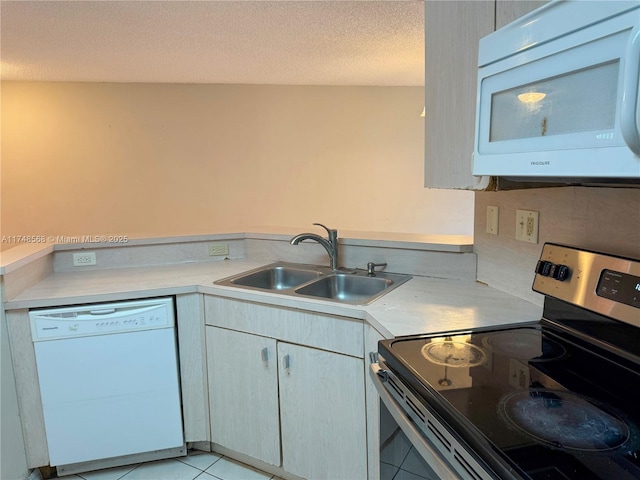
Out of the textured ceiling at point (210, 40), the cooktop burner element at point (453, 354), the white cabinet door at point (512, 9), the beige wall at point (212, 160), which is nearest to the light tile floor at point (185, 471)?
the cooktop burner element at point (453, 354)

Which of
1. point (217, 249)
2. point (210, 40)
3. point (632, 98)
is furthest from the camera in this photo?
point (210, 40)

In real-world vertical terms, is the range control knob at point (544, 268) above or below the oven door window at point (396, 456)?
above

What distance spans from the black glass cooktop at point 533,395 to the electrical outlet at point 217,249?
58.5 inches

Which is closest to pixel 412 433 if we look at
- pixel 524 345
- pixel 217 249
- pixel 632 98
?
pixel 524 345

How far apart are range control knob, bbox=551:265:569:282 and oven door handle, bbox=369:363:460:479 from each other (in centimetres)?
58

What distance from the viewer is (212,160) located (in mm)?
4645

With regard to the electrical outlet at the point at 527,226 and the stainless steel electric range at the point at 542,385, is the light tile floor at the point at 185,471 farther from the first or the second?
the electrical outlet at the point at 527,226

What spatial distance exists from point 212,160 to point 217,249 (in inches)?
95.1

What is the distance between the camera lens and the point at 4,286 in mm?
1749

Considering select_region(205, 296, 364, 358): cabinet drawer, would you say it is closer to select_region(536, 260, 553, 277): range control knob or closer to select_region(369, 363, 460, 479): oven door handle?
select_region(369, 363, 460, 479): oven door handle

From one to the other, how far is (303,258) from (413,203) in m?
3.08

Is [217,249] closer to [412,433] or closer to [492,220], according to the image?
[492,220]

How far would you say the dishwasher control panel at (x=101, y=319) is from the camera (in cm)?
180

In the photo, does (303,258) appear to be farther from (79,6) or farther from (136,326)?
(79,6)
